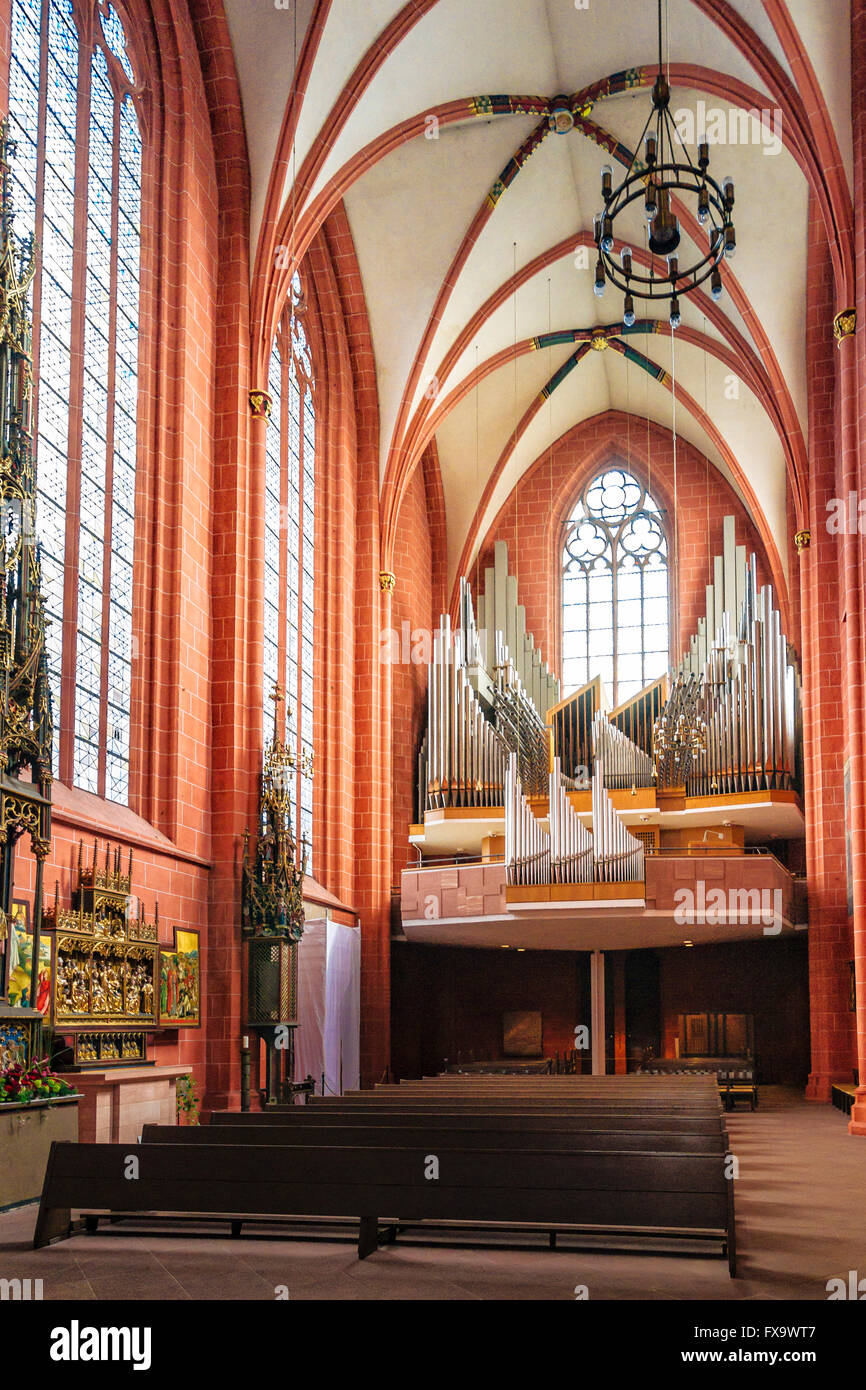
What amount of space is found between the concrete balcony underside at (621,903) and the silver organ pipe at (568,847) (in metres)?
0.18

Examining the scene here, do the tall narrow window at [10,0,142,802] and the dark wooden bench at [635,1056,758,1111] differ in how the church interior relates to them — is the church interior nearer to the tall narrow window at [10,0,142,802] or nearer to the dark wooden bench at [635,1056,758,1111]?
the tall narrow window at [10,0,142,802]

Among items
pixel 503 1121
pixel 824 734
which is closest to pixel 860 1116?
pixel 503 1121

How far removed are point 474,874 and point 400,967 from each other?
489 cm

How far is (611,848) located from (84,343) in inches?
437

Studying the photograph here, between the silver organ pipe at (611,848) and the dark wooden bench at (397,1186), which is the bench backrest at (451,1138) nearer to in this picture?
the dark wooden bench at (397,1186)

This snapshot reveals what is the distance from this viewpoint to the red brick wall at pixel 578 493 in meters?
28.1

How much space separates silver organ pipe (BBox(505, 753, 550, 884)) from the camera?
21.1 m

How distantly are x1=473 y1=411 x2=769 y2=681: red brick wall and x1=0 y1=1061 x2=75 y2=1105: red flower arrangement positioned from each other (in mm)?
20706

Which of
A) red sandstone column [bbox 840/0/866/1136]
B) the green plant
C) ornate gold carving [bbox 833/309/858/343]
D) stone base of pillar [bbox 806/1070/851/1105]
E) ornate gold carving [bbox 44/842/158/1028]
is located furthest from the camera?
stone base of pillar [bbox 806/1070/851/1105]

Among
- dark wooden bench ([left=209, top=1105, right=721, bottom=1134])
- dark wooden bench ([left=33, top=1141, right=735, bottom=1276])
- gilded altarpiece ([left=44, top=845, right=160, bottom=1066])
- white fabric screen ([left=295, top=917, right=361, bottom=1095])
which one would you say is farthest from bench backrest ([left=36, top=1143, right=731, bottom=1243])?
white fabric screen ([left=295, top=917, right=361, bottom=1095])

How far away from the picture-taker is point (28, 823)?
31.4 ft

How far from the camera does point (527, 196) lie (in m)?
22.3

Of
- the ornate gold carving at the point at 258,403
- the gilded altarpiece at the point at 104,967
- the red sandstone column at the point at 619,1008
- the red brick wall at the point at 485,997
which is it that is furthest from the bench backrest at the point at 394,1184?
the red sandstone column at the point at 619,1008

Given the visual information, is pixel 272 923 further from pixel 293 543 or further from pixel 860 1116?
pixel 293 543
